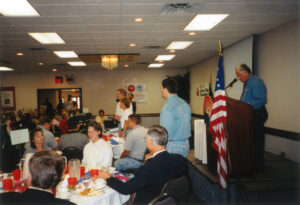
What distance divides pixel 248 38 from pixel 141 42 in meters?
2.85

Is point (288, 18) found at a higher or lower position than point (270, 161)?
higher

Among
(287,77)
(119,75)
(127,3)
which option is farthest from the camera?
(119,75)

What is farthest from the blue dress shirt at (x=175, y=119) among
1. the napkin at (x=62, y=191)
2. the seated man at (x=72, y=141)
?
the seated man at (x=72, y=141)

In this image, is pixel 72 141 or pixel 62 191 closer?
pixel 62 191

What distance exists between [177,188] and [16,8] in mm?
3895

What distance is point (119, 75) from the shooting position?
11961 mm

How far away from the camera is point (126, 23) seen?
187 inches

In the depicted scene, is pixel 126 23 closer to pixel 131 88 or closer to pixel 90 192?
pixel 90 192

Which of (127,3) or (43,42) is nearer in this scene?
(127,3)

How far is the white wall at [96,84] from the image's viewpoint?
37.8ft

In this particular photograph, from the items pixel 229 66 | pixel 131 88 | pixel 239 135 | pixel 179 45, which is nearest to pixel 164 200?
pixel 239 135

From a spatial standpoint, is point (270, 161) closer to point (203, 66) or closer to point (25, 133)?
point (25, 133)

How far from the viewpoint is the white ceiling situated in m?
3.92

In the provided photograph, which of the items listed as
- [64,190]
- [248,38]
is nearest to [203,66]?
[248,38]
